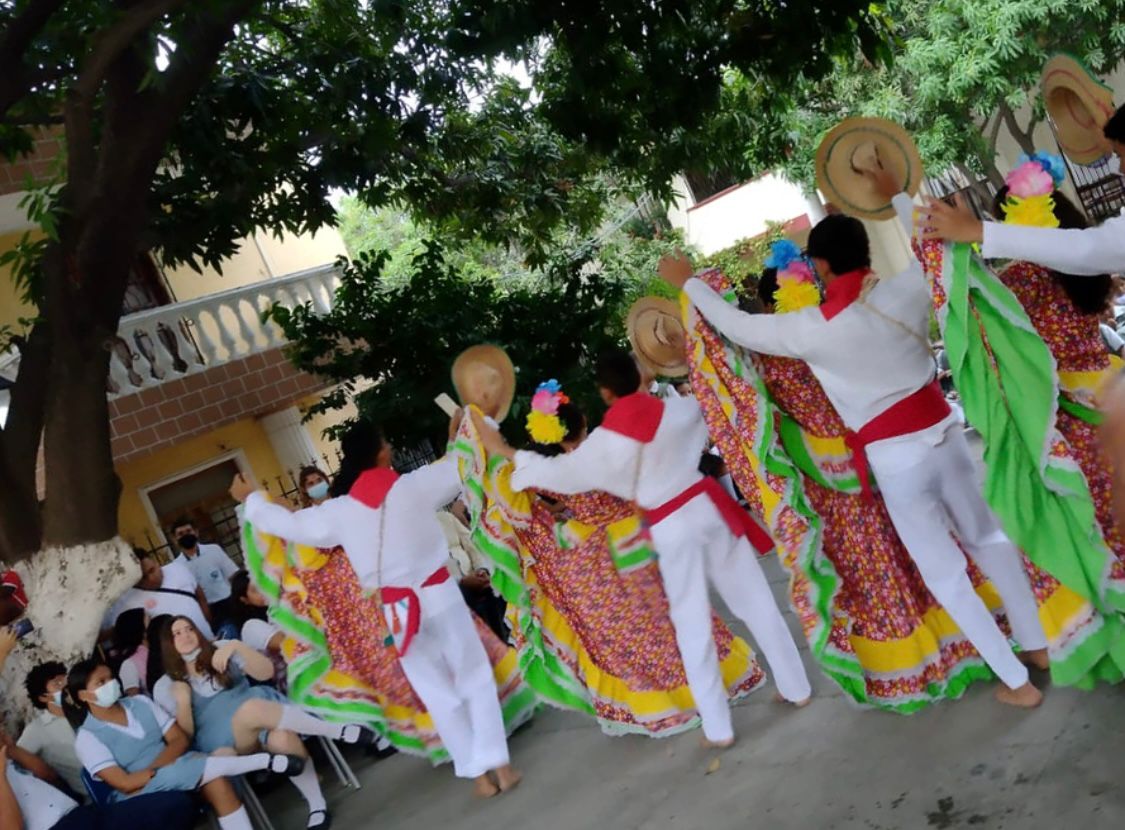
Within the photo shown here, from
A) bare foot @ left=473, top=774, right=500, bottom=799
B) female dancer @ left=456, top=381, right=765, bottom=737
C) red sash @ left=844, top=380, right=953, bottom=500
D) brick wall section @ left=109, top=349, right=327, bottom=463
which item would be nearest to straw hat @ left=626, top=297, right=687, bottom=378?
female dancer @ left=456, top=381, right=765, bottom=737

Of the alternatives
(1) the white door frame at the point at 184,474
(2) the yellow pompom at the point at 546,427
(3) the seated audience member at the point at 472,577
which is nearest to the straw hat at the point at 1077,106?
Answer: (2) the yellow pompom at the point at 546,427

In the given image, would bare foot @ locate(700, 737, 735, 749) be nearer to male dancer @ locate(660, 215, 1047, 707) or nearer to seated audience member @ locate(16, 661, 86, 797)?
male dancer @ locate(660, 215, 1047, 707)

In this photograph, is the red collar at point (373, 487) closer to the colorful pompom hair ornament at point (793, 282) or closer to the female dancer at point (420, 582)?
the female dancer at point (420, 582)

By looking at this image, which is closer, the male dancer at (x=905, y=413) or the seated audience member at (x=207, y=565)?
the male dancer at (x=905, y=413)

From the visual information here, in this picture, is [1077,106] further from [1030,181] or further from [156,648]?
[156,648]

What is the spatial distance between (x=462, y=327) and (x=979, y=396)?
479 centimetres

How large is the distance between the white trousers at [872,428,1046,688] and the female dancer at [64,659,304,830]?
2.98m

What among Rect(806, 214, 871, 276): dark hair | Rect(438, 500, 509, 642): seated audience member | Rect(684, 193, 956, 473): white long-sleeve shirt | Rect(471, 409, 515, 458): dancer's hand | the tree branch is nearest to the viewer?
Rect(684, 193, 956, 473): white long-sleeve shirt

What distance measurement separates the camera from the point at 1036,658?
4.00 m

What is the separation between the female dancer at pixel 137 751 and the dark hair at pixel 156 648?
331 millimetres

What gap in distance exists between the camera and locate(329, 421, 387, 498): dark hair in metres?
4.89

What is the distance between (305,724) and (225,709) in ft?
Result: 1.36

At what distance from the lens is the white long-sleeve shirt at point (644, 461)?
171 inches

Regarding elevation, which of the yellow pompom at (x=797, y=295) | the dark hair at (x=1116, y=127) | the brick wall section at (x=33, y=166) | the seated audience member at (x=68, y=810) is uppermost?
the brick wall section at (x=33, y=166)
